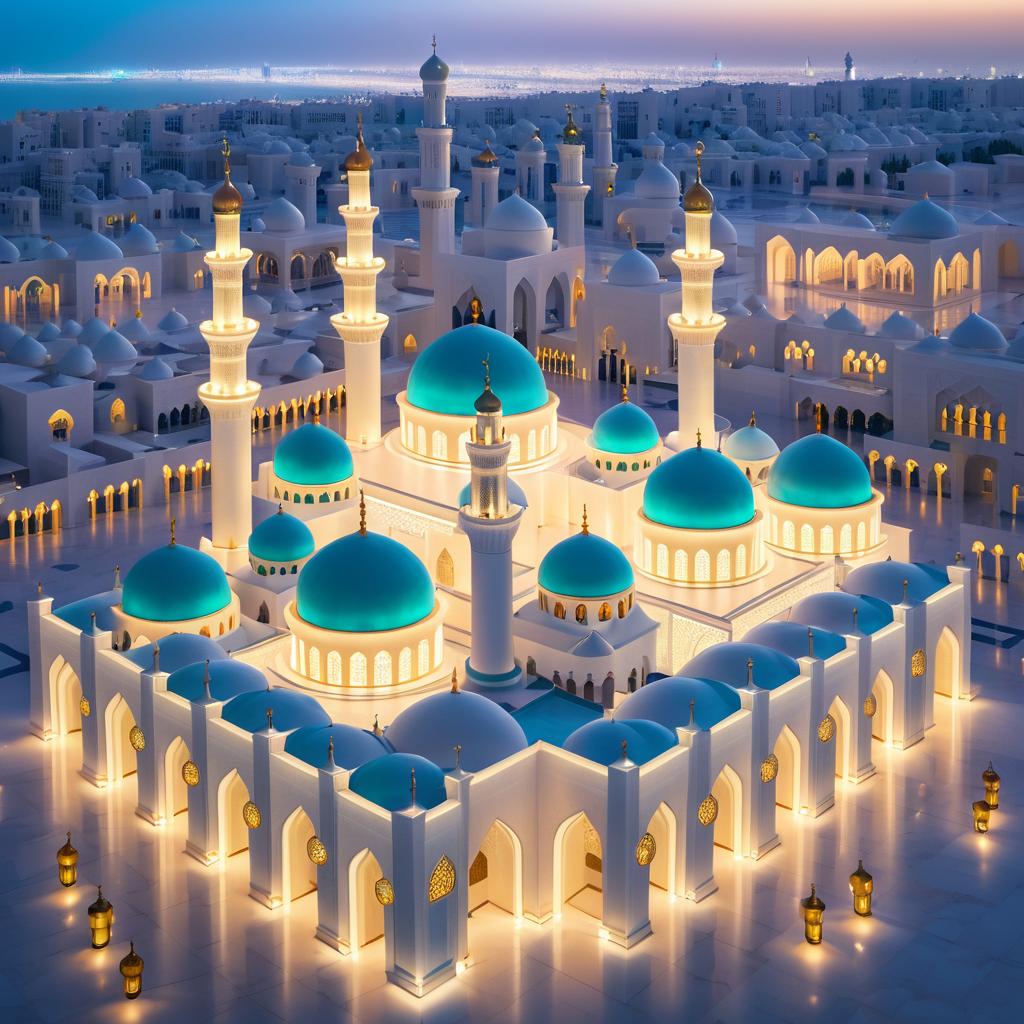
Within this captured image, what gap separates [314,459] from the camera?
78.5 ft

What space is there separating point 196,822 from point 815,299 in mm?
28141

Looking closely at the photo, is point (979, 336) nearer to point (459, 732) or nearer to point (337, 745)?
point (459, 732)

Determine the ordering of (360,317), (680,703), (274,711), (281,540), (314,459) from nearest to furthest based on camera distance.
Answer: (274,711) < (680,703) < (281,540) < (314,459) < (360,317)

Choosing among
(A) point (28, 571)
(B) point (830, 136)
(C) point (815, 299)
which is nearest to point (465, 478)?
(A) point (28, 571)

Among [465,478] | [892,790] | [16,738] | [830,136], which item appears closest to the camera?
[892,790]

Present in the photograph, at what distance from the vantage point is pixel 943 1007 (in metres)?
15.1

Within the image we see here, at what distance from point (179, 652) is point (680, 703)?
5.76 m

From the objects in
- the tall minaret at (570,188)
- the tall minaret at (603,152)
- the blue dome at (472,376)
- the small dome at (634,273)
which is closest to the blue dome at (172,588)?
the blue dome at (472,376)

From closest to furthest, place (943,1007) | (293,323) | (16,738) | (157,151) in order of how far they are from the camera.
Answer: (943,1007) < (16,738) < (293,323) < (157,151)

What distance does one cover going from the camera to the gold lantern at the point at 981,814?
59.9ft

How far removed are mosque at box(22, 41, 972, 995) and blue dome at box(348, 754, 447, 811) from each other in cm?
4

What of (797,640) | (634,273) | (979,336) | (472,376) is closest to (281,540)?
(472,376)

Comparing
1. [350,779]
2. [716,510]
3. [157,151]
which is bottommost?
[350,779]

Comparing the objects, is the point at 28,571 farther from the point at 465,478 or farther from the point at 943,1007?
the point at 943,1007
